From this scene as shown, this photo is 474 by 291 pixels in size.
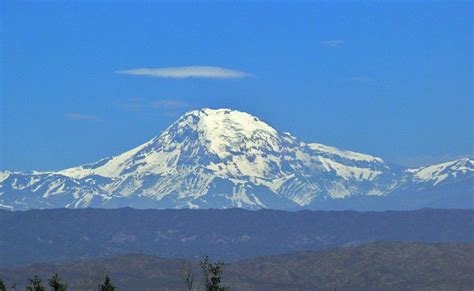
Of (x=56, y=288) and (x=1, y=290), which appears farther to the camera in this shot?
(x=1, y=290)

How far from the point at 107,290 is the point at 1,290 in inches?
612

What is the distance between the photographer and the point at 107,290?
14250 cm

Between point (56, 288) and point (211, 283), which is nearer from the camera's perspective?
point (56, 288)

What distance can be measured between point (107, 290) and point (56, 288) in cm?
891

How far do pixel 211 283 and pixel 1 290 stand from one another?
23.3 m

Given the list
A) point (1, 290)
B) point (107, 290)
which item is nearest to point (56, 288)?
point (107, 290)

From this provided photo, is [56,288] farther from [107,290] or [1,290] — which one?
[1,290]

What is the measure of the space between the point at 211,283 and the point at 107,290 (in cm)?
1627

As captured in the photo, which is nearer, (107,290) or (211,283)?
(107,290)

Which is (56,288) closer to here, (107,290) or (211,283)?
(107,290)

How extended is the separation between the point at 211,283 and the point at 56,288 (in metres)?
25.0

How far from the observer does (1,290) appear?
15162 centimetres

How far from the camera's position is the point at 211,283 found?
155 meters

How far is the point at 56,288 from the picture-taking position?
442 feet
